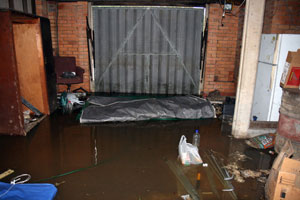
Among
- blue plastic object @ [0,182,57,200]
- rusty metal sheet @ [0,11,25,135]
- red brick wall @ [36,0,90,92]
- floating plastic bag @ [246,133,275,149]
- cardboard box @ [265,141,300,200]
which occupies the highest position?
red brick wall @ [36,0,90,92]

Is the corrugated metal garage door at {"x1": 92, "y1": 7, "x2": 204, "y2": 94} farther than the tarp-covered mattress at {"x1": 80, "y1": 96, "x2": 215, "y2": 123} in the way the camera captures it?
Yes

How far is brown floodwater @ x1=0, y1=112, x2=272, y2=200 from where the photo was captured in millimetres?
3020

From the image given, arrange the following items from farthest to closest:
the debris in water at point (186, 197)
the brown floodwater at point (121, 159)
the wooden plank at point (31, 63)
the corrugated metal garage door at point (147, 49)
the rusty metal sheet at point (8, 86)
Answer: the corrugated metal garage door at point (147, 49) < the wooden plank at point (31, 63) < the rusty metal sheet at point (8, 86) < the brown floodwater at point (121, 159) < the debris in water at point (186, 197)

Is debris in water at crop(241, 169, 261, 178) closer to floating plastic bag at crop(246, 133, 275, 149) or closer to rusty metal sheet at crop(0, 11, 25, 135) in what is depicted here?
floating plastic bag at crop(246, 133, 275, 149)

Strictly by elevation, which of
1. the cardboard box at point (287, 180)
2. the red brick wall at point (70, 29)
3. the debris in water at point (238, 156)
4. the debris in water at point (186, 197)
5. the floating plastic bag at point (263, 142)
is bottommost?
the debris in water at point (186, 197)

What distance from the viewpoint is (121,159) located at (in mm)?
3705

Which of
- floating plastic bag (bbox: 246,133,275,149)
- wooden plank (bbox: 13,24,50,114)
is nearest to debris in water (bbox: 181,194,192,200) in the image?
floating plastic bag (bbox: 246,133,275,149)

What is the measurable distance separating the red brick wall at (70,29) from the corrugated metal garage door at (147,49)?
13.5 inches

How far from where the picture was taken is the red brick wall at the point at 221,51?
6.77 meters

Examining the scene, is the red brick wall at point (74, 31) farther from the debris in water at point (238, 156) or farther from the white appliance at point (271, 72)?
the debris in water at point (238, 156)

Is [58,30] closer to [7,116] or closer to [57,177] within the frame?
[7,116]

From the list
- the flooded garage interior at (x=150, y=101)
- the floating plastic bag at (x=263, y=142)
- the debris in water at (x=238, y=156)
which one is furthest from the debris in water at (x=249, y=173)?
the floating plastic bag at (x=263, y=142)

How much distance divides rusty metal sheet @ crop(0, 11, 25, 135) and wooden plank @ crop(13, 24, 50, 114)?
40.8 inches

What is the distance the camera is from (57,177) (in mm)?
3225
